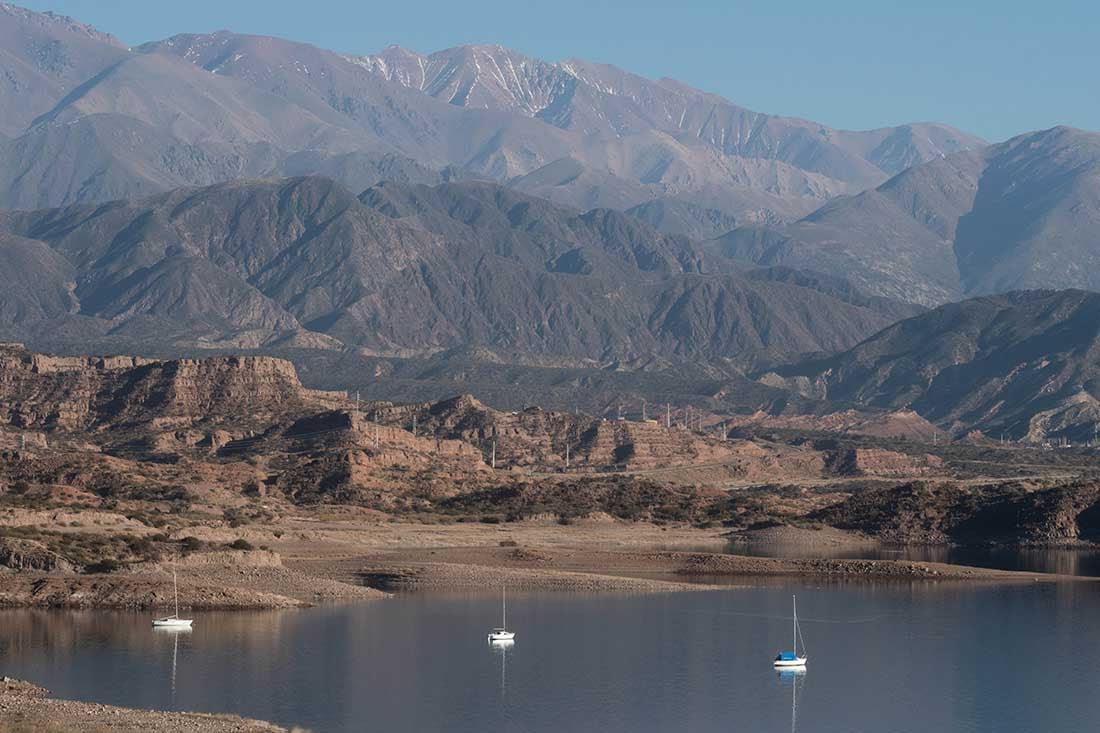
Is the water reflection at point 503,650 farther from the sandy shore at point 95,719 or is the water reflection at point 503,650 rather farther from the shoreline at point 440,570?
the sandy shore at point 95,719

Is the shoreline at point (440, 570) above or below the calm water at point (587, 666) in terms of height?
above

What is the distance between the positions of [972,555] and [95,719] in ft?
390

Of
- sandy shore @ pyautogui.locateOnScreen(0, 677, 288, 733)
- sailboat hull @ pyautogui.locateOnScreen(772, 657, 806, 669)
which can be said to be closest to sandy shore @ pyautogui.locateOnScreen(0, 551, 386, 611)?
sandy shore @ pyautogui.locateOnScreen(0, 677, 288, 733)

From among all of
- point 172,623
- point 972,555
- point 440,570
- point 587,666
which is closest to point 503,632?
point 587,666

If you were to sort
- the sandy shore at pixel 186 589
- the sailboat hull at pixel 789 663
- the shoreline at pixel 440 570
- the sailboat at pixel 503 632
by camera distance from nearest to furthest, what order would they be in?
the sailboat hull at pixel 789 663 < the sailboat at pixel 503 632 < the sandy shore at pixel 186 589 < the shoreline at pixel 440 570

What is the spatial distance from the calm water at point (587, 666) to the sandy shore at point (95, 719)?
13.3ft

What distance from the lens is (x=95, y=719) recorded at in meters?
81.5

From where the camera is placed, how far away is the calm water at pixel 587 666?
91.0 metres

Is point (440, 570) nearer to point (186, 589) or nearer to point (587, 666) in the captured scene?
point (186, 589)

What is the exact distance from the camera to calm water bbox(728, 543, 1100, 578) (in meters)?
172

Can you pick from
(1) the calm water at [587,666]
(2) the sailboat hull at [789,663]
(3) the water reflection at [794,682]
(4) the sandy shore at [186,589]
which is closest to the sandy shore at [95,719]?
(1) the calm water at [587,666]

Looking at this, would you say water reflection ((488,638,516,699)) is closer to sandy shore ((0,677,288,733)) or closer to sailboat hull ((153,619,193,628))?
sailboat hull ((153,619,193,628))

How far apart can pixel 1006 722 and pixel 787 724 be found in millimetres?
10187

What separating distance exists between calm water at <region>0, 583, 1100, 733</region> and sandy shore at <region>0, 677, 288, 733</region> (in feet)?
13.3
